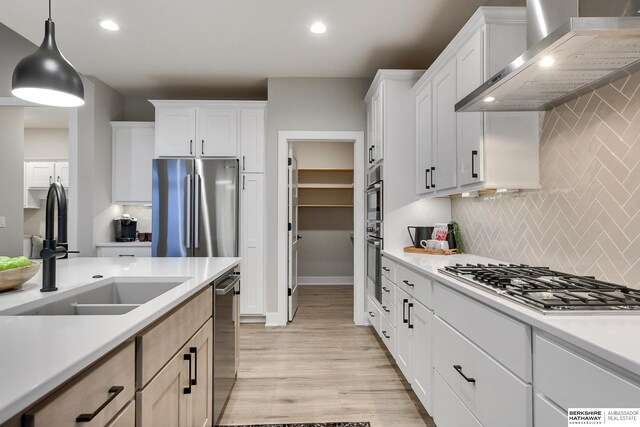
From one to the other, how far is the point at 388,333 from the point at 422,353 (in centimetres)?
84

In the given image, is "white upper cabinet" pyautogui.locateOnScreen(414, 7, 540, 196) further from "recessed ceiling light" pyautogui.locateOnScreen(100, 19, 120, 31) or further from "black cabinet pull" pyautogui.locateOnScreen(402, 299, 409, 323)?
"recessed ceiling light" pyautogui.locateOnScreen(100, 19, 120, 31)

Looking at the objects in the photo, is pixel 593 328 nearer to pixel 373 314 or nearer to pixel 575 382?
pixel 575 382

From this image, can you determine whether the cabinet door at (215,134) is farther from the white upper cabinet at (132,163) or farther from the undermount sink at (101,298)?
the undermount sink at (101,298)

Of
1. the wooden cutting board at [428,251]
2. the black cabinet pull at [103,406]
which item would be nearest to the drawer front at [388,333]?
the wooden cutting board at [428,251]

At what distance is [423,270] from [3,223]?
4.71 metres

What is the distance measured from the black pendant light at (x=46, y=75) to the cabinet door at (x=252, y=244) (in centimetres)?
238

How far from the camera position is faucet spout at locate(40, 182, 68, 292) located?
134 centimetres

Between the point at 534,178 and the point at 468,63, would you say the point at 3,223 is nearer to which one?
the point at 468,63

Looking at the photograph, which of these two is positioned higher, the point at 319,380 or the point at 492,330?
the point at 492,330

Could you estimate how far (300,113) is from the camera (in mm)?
4082

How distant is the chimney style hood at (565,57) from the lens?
108 centimetres

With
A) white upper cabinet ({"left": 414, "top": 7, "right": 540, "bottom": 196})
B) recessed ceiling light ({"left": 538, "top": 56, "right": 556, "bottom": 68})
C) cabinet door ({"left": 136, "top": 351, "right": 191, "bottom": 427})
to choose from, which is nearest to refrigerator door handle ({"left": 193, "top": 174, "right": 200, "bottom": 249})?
cabinet door ({"left": 136, "top": 351, "right": 191, "bottom": 427})

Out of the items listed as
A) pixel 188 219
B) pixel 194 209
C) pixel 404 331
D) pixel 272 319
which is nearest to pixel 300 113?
pixel 194 209

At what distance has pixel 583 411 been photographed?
857mm
